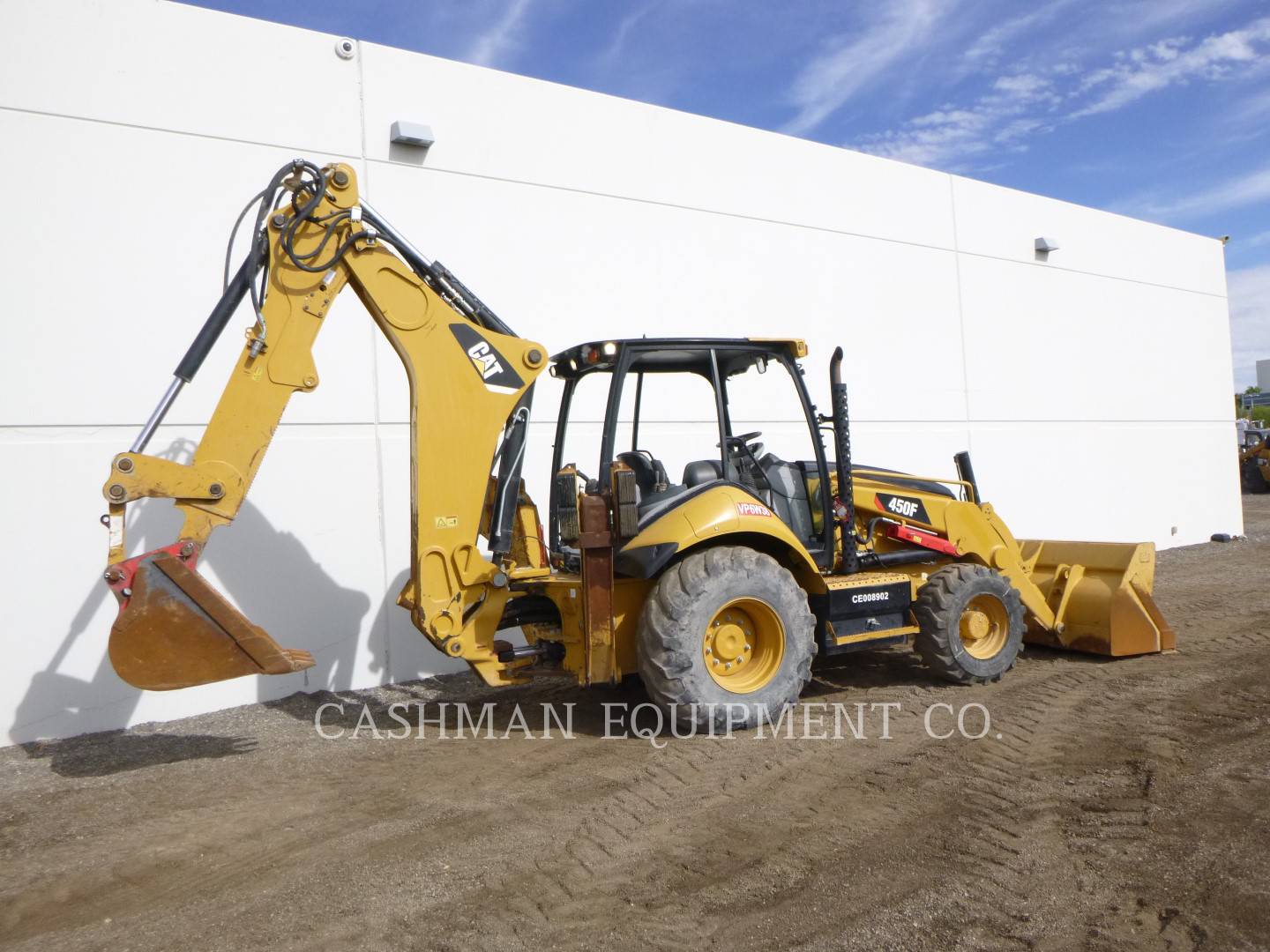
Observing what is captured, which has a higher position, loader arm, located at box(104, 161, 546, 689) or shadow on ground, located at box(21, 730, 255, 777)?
loader arm, located at box(104, 161, 546, 689)

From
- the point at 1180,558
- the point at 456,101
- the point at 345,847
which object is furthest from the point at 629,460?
the point at 1180,558

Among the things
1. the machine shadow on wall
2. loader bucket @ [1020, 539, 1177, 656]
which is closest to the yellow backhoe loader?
loader bucket @ [1020, 539, 1177, 656]

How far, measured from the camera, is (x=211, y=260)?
23.4ft

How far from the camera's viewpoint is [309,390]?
5.38m

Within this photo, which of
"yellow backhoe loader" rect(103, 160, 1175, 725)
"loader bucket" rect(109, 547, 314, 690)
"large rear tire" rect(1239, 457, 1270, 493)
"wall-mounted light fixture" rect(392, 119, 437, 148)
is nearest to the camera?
"loader bucket" rect(109, 547, 314, 690)

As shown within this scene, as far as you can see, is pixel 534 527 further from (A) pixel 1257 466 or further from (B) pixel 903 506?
(A) pixel 1257 466

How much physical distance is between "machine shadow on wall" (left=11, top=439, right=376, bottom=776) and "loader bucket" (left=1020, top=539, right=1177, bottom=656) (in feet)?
17.5

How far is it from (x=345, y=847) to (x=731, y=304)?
723 cm

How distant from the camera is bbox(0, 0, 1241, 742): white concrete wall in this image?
6539 millimetres

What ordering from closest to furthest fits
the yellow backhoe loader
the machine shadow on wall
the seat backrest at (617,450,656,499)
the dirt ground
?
the dirt ground → the yellow backhoe loader → the seat backrest at (617,450,656,499) → the machine shadow on wall

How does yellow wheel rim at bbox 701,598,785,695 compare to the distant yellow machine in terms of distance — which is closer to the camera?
yellow wheel rim at bbox 701,598,785,695

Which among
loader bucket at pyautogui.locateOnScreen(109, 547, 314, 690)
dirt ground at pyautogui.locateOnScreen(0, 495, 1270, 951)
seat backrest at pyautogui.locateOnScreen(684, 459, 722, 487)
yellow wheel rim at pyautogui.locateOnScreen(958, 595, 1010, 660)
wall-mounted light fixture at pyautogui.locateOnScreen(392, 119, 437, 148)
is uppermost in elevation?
wall-mounted light fixture at pyautogui.locateOnScreen(392, 119, 437, 148)

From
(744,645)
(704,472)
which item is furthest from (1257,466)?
(744,645)

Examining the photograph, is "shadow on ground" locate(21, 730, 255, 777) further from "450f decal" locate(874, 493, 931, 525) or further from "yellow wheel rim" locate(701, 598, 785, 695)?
"450f decal" locate(874, 493, 931, 525)
